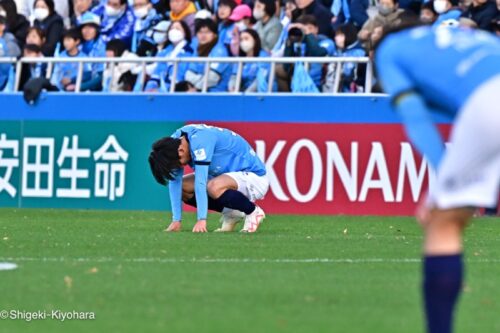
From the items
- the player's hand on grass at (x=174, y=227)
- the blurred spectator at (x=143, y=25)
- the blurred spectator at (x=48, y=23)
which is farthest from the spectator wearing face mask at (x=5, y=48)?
the player's hand on grass at (x=174, y=227)

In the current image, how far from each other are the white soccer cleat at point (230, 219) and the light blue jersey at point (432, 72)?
8450mm

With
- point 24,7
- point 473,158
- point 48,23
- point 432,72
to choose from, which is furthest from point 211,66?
point 473,158

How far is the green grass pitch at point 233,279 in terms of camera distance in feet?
28.6

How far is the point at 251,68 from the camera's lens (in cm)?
2094

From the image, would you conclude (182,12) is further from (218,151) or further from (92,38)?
(218,151)

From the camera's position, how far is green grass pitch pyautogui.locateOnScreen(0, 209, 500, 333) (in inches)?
343

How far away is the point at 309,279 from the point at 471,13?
10.2 metres

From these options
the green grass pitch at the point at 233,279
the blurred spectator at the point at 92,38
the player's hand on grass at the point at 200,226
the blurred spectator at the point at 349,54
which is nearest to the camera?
the green grass pitch at the point at 233,279

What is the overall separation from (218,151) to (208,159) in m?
0.63

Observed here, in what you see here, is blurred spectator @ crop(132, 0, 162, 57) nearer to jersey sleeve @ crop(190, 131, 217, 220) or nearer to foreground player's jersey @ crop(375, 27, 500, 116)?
jersey sleeve @ crop(190, 131, 217, 220)

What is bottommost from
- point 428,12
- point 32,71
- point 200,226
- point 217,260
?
point 200,226

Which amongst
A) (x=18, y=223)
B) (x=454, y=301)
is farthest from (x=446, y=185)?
(x=18, y=223)

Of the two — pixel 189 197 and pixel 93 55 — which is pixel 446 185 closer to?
pixel 189 197

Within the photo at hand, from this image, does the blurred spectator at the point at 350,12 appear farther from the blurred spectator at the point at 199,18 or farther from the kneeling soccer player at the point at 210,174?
the kneeling soccer player at the point at 210,174
